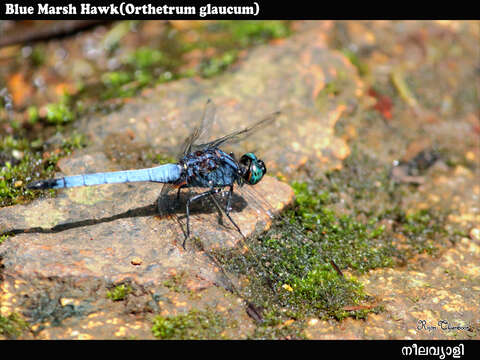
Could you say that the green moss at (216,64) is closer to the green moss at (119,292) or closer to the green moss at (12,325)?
the green moss at (119,292)

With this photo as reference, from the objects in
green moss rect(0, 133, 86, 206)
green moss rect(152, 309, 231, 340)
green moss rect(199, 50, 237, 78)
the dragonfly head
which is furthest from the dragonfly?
green moss rect(199, 50, 237, 78)

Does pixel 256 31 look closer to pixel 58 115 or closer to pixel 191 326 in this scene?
pixel 58 115

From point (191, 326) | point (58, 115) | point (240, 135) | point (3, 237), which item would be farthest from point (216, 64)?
point (191, 326)

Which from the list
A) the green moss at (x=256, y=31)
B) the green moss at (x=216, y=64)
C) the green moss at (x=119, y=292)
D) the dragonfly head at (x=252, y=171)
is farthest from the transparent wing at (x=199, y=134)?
the green moss at (x=256, y=31)
